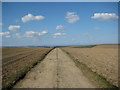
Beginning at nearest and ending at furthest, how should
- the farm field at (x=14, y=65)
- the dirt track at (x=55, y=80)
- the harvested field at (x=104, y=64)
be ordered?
1. the dirt track at (x=55, y=80)
2. the farm field at (x=14, y=65)
3. the harvested field at (x=104, y=64)

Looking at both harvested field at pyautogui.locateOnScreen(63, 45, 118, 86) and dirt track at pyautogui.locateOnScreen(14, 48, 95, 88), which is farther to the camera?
harvested field at pyautogui.locateOnScreen(63, 45, 118, 86)

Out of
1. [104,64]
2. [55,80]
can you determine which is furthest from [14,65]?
[104,64]

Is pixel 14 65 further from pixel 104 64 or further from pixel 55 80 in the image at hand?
pixel 104 64

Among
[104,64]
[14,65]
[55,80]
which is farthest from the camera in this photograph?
[104,64]

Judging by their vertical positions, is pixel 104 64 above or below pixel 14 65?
below

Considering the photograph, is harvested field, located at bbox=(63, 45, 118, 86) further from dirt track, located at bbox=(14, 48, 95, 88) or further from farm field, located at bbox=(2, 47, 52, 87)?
farm field, located at bbox=(2, 47, 52, 87)

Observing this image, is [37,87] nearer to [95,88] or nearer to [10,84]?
[10,84]

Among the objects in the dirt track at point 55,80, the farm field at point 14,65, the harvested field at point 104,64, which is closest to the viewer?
the dirt track at point 55,80

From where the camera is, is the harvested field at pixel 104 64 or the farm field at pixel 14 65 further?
the harvested field at pixel 104 64

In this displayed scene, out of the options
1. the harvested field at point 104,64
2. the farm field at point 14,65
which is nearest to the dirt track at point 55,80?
the farm field at point 14,65

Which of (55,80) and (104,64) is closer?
(55,80)

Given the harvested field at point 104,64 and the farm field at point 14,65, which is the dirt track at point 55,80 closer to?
the farm field at point 14,65

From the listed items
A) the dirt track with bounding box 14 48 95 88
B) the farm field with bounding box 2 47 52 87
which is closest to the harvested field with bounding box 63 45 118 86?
the dirt track with bounding box 14 48 95 88

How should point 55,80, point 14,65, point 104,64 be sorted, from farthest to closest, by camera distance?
point 104,64, point 14,65, point 55,80
